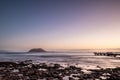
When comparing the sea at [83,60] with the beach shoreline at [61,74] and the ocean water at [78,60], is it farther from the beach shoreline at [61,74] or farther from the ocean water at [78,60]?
the beach shoreline at [61,74]

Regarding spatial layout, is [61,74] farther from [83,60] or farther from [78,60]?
[78,60]

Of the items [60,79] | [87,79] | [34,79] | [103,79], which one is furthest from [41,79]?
[103,79]

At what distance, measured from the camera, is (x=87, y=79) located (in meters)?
21.1

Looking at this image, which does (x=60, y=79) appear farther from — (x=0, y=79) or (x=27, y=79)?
(x=0, y=79)

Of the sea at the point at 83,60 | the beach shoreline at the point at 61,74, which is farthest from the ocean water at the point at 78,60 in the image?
the beach shoreline at the point at 61,74

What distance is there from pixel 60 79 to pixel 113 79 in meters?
6.84

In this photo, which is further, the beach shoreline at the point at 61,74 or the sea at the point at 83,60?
the sea at the point at 83,60

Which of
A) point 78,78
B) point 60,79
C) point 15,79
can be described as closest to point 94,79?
point 78,78

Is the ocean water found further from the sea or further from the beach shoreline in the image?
the beach shoreline

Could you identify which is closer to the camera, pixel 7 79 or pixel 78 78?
pixel 7 79

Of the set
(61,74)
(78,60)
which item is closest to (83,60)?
(78,60)

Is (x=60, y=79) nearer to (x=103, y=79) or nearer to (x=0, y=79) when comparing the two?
(x=103, y=79)

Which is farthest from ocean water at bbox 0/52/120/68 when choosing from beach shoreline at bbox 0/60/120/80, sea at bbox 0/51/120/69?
beach shoreline at bbox 0/60/120/80

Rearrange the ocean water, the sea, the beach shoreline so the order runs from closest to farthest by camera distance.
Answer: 1. the beach shoreline
2. the sea
3. the ocean water
